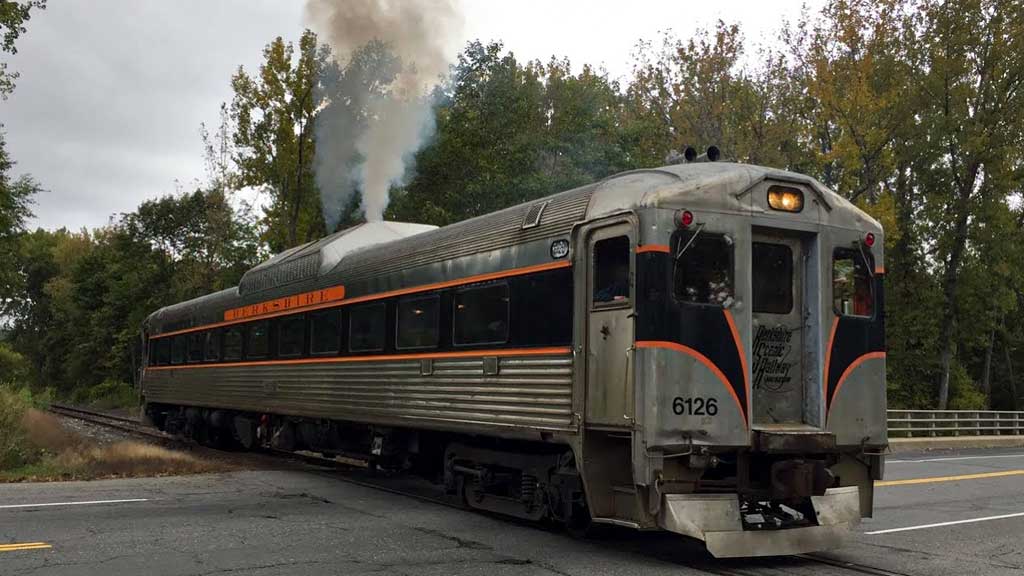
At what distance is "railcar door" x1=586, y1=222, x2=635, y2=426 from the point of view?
716cm

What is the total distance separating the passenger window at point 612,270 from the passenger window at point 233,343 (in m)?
10.2

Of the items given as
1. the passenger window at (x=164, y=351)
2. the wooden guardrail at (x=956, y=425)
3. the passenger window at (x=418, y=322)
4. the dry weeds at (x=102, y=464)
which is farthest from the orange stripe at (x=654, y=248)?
the wooden guardrail at (x=956, y=425)

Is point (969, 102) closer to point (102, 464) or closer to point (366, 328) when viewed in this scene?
point (366, 328)

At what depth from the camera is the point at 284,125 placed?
2775 cm

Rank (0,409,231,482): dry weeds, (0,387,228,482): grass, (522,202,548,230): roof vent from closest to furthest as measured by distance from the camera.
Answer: (522,202,548,230): roof vent
(0,409,231,482): dry weeds
(0,387,228,482): grass

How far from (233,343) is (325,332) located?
14.7 feet

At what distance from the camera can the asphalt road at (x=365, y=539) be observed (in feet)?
22.6

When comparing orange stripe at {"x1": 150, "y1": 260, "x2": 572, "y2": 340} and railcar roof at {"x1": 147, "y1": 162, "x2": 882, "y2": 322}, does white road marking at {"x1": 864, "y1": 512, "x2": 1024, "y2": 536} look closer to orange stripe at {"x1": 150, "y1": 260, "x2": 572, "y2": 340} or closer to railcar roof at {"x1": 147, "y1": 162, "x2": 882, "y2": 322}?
railcar roof at {"x1": 147, "y1": 162, "x2": 882, "y2": 322}

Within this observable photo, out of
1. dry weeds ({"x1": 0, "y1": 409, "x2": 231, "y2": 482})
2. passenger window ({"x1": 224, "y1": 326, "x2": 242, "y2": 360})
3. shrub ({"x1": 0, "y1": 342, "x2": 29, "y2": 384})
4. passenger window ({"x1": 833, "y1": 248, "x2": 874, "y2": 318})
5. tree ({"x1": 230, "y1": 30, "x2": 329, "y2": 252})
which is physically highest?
tree ({"x1": 230, "y1": 30, "x2": 329, "y2": 252})

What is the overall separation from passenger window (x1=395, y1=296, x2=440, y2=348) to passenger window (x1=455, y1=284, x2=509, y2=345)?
498mm

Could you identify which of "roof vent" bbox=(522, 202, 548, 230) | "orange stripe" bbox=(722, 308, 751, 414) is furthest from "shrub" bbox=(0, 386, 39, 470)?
"orange stripe" bbox=(722, 308, 751, 414)

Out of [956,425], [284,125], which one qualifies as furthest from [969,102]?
[284,125]

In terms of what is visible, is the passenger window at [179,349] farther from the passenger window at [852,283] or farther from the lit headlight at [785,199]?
the passenger window at [852,283]

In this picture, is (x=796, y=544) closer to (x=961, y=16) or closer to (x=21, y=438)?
(x=21, y=438)
